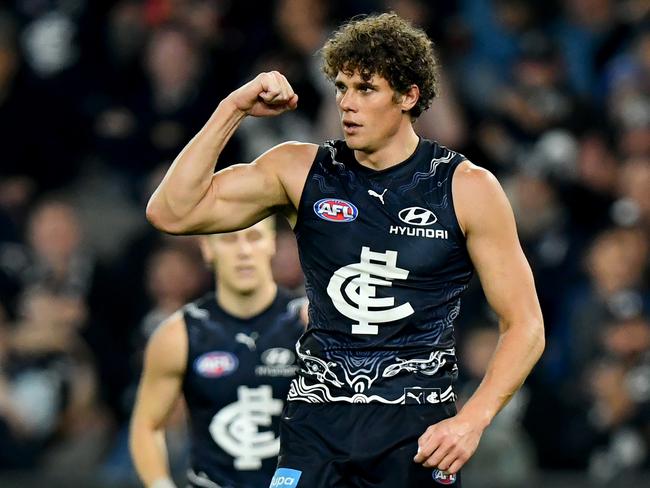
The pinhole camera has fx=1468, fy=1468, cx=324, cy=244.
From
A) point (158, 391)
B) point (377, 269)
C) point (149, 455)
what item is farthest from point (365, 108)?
point (149, 455)

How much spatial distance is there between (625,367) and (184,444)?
2756mm

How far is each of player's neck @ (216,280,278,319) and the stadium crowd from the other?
268cm

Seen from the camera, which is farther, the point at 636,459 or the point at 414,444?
the point at 636,459

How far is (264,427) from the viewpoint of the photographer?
20.1ft

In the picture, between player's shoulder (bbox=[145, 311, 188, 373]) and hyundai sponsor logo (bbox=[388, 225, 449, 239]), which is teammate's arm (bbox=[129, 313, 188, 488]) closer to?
player's shoulder (bbox=[145, 311, 188, 373])

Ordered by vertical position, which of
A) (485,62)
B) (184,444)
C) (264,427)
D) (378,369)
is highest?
(485,62)

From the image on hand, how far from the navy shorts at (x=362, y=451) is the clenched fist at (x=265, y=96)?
1042 millimetres

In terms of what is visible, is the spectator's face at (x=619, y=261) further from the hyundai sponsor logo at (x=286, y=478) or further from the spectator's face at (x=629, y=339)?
the hyundai sponsor logo at (x=286, y=478)

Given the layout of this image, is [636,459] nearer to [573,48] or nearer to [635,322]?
[635,322]

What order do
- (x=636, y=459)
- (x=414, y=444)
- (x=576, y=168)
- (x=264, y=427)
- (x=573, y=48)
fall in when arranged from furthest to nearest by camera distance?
(x=573, y=48), (x=576, y=168), (x=636, y=459), (x=264, y=427), (x=414, y=444)

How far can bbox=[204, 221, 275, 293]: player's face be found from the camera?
21.0 feet

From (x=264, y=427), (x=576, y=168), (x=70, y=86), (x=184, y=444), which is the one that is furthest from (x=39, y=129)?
(x=264, y=427)

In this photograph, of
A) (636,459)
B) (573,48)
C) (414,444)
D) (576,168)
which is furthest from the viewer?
(573,48)

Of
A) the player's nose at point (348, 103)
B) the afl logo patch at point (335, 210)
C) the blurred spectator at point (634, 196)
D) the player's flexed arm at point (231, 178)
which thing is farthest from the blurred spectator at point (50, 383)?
the player's nose at point (348, 103)
